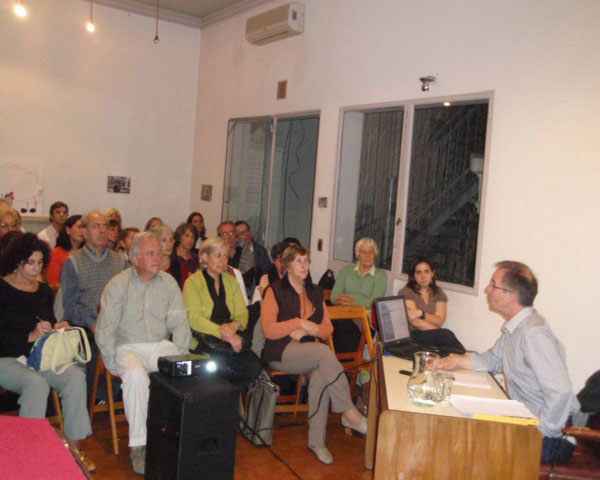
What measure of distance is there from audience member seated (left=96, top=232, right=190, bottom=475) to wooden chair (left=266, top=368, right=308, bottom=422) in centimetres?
74

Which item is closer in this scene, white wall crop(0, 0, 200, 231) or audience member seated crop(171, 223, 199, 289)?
audience member seated crop(171, 223, 199, 289)

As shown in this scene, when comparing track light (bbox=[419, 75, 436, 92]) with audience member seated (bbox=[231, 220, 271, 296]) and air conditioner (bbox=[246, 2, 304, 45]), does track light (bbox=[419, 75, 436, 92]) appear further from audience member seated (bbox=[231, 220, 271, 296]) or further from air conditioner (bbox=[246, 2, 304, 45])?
audience member seated (bbox=[231, 220, 271, 296])

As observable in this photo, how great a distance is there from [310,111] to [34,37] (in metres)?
3.62

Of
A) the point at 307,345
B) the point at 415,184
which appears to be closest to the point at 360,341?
the point at 307,345

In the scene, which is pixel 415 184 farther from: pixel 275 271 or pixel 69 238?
pixel 69 238

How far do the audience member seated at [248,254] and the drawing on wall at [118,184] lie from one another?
6.84 ft

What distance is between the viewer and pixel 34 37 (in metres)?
7.30

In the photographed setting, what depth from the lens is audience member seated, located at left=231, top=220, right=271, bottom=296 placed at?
659 centimetres

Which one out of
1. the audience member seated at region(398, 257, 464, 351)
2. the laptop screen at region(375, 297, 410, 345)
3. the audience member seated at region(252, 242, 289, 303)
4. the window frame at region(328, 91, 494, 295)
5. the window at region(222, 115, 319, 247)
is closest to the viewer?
the laptop screen at region(375, 297, 410, 345)

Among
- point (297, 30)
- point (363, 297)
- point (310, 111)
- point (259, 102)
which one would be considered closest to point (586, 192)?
point (363, 297)

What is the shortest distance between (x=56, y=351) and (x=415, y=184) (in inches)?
130

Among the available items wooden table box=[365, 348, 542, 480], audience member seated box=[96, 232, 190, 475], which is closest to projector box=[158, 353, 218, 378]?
audience member seated box=[96, 232, 190, 475]

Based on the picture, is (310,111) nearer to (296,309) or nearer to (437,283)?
(437,283)

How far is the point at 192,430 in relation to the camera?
2.93m
